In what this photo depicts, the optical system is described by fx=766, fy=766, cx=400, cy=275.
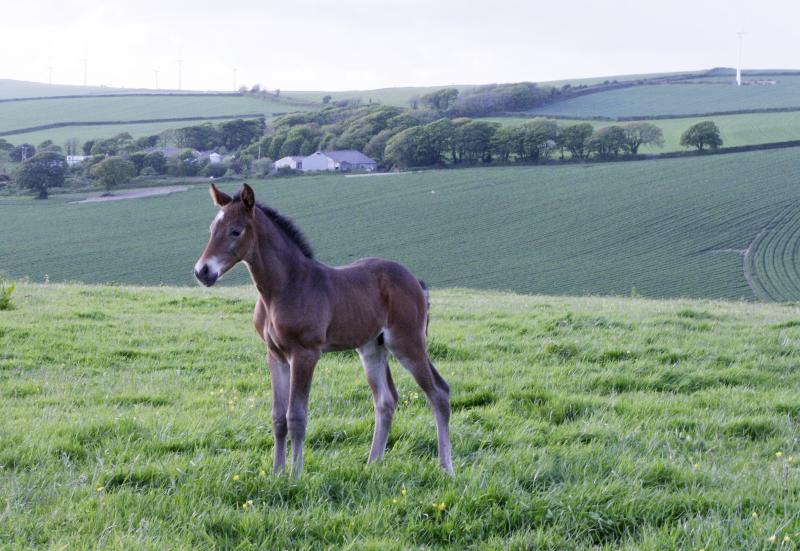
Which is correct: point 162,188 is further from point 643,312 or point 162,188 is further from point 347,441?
point 347,441

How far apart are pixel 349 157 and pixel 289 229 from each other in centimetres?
8404

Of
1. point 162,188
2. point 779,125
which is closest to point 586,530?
point 162,188

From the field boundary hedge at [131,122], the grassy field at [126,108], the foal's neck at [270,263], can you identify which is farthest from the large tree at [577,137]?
the foal's neck at [270,263]

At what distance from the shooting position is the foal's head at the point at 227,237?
5379 mm

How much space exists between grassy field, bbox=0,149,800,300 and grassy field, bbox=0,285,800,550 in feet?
103

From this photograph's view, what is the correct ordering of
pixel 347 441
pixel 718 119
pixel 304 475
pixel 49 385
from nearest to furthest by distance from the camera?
1. pixel 304 475
2. pixel 347 441
3. pixel 49 385
4. pixel 718 119

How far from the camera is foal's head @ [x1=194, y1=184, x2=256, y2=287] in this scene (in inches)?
212

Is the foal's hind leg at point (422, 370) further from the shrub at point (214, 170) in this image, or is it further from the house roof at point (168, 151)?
the house roof at point (168, 151)

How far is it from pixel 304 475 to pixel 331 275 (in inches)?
62.0

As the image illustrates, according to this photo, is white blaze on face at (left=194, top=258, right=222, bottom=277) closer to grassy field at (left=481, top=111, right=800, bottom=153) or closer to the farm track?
the farm track

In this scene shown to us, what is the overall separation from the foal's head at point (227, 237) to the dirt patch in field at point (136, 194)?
6676cm

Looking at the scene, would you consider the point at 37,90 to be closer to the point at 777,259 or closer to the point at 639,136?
the point at 639,136

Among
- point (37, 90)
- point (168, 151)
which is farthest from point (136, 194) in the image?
point (37, 90)

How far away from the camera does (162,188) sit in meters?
73.8
